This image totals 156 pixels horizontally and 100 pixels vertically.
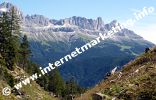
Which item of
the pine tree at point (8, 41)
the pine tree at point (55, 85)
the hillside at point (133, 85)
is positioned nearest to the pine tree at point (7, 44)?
the pine tree at point (8, 41)

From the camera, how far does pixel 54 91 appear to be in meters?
149

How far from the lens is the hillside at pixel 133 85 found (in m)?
24.5

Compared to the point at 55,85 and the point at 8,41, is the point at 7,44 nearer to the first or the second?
the point at 8,41

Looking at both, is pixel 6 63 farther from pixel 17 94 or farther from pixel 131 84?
pixel 131 84

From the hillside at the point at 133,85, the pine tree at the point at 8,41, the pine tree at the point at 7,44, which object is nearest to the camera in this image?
the hillside at the point at 133,85

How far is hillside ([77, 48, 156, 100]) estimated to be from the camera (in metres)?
24.5

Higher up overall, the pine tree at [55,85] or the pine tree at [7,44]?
the pine tree at [7,44]

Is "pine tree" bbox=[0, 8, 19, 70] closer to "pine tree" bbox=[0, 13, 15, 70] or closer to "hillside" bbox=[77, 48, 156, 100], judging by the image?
"pine tree" bbox=[0, 13, 15, 70]

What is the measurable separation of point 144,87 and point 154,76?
5.19 ft

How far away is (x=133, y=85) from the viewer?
2592 centimetres

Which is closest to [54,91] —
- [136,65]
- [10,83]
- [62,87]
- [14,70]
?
[62,87]

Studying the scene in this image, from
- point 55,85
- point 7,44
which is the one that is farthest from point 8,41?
point 55,85

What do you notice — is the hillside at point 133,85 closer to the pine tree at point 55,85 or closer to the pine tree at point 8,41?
the pine tree at point 8,41

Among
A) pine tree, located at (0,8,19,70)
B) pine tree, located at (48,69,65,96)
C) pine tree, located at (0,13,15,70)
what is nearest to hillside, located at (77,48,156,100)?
pine tree, located at (0,13,15,70)
